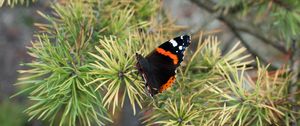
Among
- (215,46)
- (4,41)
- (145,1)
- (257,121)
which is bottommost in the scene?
(257,121)

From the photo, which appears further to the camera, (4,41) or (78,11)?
(4,41)

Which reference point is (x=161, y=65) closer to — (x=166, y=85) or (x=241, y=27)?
(x=166, y=85)

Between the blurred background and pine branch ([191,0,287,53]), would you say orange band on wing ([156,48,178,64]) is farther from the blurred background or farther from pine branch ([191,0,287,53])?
the blurred background

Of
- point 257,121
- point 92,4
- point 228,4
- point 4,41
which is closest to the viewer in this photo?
point 257,121

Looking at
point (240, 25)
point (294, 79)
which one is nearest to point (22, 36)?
point (240, 25)

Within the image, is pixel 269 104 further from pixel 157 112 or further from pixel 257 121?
pixel 157 112

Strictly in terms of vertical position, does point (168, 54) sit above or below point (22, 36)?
below

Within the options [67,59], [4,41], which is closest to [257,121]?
[67,59]

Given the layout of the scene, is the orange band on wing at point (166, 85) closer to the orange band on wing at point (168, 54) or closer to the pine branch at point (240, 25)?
the orange band on wing at point (168, 54)

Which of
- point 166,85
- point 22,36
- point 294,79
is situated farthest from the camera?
point 22,36
